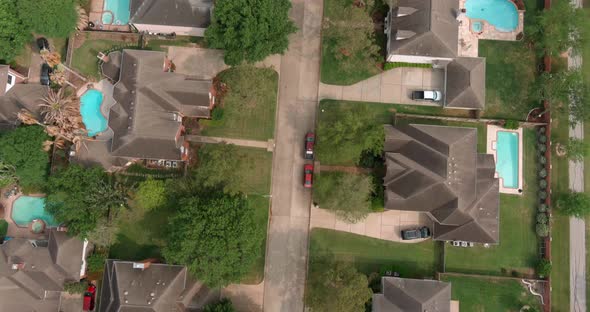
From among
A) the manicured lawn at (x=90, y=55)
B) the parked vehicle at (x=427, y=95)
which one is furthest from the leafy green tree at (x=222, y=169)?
the parked vehicle at (x=427, y=95)

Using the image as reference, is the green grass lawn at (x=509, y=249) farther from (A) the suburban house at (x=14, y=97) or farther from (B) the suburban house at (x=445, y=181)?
(A) the suburban house at (x=14, y=97)

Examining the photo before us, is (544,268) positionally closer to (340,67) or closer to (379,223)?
(379,223)

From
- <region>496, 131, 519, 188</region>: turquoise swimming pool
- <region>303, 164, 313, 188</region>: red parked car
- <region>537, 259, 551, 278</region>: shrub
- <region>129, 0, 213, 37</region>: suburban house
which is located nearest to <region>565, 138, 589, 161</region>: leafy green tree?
<region>496, 131, 519, 188</region>: turquoise swimming pool

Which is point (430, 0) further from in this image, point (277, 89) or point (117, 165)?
point (117, 165)

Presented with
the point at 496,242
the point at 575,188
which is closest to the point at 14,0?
the point at 496,242

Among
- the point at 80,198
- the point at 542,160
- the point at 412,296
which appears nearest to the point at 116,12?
the point at 80,198

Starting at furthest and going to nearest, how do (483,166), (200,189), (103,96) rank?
(103,96) < (483,166) < (200,189)

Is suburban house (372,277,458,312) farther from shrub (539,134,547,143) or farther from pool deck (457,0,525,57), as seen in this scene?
pool deck (457,0,525,57)
